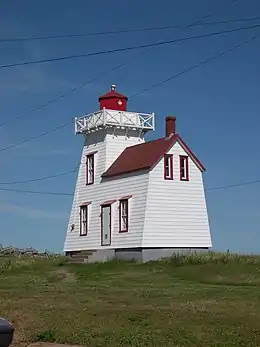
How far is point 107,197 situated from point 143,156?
3.78 m

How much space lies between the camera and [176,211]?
41.3m

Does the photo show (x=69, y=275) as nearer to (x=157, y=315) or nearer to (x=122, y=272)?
(x=122, y=272)

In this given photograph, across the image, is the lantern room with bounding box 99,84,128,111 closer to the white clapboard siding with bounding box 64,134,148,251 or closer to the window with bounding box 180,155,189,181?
the white clapboard siding with bounding box 64,134,148,251

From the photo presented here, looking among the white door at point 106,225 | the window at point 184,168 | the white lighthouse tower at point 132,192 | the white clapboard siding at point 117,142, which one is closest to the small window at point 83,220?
the white lighthouse tower at point 132,192

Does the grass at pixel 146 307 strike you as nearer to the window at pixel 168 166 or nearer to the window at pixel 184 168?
the window at pixel 168 166

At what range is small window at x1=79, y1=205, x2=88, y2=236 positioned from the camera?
46125mm

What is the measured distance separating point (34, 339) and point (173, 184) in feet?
91.6

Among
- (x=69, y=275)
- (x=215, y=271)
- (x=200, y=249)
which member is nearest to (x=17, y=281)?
(x=69, y=275)

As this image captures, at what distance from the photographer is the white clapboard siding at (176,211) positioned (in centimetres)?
4044

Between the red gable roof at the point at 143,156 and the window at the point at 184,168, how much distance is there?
0.45 m

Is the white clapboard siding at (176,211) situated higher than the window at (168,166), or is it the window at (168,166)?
the window at (168,166)

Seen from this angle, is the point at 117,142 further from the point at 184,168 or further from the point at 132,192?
the point at 184,168

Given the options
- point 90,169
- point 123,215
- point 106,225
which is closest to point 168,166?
point 123,215

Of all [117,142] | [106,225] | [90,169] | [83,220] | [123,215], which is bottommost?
[106,225]
